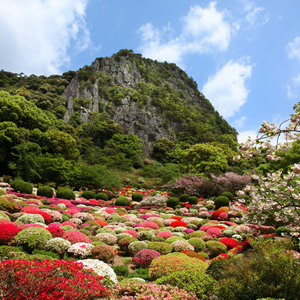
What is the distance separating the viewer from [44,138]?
33906 millimetres

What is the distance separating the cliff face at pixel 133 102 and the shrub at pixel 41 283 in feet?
183

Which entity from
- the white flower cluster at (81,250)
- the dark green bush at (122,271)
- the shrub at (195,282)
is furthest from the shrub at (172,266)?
the white flower cluster at (81,250)

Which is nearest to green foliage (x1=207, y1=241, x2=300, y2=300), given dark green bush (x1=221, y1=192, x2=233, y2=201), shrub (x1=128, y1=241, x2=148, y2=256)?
shrub (x1=128, y1=241, x2=148, y2=256)

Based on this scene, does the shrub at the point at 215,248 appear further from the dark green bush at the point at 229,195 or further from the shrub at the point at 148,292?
the dark green bush at the point at 229,195

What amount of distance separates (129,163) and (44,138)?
674 inches

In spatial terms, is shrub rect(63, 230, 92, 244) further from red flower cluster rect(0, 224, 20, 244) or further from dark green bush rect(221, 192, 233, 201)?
dark green bush rect(221, 192, 233, 201)

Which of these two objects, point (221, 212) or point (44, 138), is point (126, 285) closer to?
point (221, 212)

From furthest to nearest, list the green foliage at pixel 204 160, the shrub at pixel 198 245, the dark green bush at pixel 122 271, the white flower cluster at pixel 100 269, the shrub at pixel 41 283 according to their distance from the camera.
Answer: the green foliage at pixel 204 160
the shrub at pixel 198 245
the dark green bush at pixel 122 271
the white flower cluster at pixel 100 269
the shrub at pixel 41 283

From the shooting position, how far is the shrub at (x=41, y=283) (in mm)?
3664

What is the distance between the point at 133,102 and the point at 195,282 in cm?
6985

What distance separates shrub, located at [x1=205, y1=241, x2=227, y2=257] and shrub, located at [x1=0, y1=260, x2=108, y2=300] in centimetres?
644

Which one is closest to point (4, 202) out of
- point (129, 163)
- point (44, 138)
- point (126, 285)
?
point (126, 285)

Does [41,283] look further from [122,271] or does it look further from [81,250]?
[81,250]

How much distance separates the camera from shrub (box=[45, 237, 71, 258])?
751 cm
